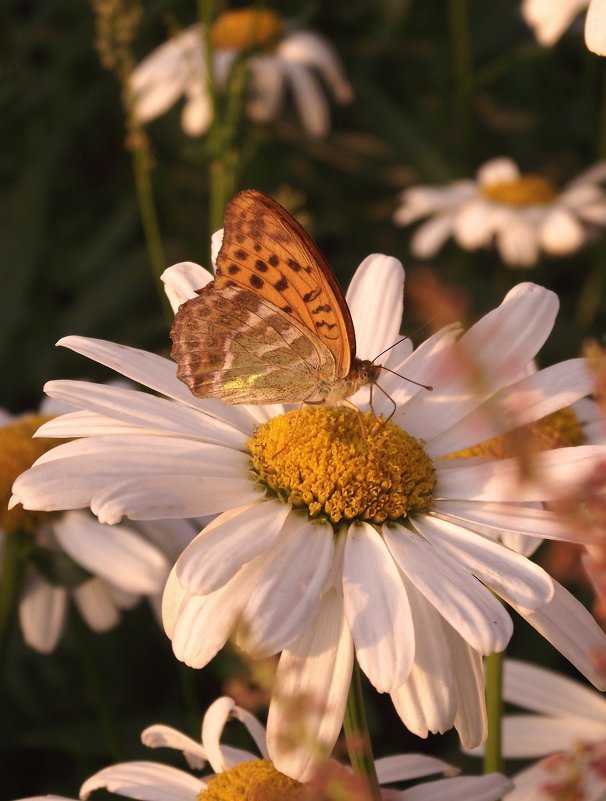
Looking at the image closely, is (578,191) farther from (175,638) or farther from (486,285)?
(175,638)

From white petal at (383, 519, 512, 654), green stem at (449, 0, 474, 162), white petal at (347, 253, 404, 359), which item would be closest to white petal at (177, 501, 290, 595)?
white petal at (383, 519, 512, 654)

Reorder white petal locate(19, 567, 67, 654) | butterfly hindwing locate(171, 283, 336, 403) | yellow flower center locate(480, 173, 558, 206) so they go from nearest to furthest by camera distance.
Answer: butterfly hindwing locate(171, 283, 336, 403) < white petal locate(19, 567, 67, 654) < yellow flower center locate(480, 173, 558, 206)

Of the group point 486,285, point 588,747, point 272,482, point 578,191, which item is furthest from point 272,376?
point 578,191

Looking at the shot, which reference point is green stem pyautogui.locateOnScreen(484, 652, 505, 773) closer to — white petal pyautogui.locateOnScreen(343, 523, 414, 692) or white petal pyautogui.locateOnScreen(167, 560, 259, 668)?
white petal pyautogui.locateOnScreen(343, 523, 414, 692)

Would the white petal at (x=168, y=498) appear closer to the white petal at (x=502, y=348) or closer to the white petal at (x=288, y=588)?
the white petal at (x=288, y=588)

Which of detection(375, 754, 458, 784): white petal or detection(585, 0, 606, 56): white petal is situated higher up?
detection(585, 0, 606, 56): white petal

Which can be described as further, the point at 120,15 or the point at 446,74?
the point at 446,74

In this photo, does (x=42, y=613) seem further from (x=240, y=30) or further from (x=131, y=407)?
(x=240, y=30)
